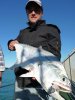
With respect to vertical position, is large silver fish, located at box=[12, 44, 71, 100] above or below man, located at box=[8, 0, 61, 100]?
below

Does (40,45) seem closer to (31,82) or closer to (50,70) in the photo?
(31,82)

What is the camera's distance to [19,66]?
477 centimetres

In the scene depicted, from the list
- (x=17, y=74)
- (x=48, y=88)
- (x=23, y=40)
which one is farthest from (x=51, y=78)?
(x=23, y=40)

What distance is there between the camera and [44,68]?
4.40 m

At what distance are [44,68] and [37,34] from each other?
1107mm

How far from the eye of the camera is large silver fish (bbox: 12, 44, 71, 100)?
13.3 feet

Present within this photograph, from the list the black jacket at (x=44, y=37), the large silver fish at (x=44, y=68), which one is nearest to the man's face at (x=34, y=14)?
the black jacket at (x=44, y=37)

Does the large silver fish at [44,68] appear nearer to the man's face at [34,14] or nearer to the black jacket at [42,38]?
the black jacket at [42,38]

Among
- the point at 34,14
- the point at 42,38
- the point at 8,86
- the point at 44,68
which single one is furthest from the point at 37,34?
the point at 8,86

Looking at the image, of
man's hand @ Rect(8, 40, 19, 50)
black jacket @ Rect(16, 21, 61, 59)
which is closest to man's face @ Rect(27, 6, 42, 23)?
black jacket @ Rect(16, 21, 61, 59)

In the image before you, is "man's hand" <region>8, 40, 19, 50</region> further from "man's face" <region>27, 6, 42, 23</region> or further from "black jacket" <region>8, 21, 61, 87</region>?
"man's face" <region>27, 6, 42, 23</region>

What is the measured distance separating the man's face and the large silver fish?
2.18 ft

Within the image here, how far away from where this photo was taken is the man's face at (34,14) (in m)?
5.59

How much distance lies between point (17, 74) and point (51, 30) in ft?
3.20
